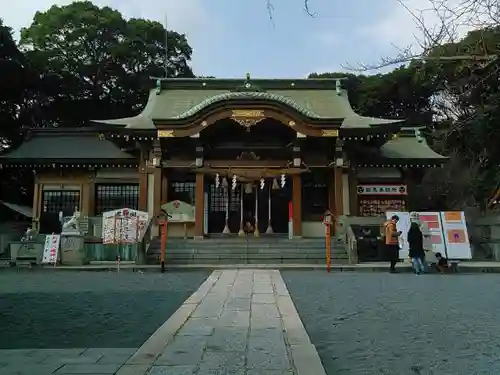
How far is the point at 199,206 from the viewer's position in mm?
18703

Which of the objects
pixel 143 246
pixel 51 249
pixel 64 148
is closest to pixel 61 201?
pixel 64 148

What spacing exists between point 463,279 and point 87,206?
50.8 ft

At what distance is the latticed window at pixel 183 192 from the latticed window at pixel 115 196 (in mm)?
1709

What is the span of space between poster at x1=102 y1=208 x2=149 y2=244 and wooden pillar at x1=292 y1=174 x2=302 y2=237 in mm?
5799

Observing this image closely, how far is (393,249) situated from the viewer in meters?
14.2

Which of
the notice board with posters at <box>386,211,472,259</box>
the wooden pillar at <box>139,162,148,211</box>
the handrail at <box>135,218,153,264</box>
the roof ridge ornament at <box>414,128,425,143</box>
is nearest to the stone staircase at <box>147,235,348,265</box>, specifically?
the handrail at <box>135,218,153,264</box>

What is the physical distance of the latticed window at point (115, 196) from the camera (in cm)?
2164

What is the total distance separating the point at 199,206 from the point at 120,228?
3400mm

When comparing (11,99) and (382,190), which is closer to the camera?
(382,190)

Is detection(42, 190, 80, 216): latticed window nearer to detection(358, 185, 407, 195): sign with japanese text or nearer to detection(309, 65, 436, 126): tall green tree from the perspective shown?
detection(358, 185, 407, 195): sign with japanese text

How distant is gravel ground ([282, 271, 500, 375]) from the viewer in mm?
4320

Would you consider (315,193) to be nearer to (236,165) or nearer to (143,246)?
(236,165)

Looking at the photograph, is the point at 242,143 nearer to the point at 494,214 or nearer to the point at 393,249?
the point at 393,249

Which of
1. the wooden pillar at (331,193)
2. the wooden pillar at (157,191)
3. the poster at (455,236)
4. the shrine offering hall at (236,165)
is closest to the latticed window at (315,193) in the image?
the shrine offering hall at (236,165)
